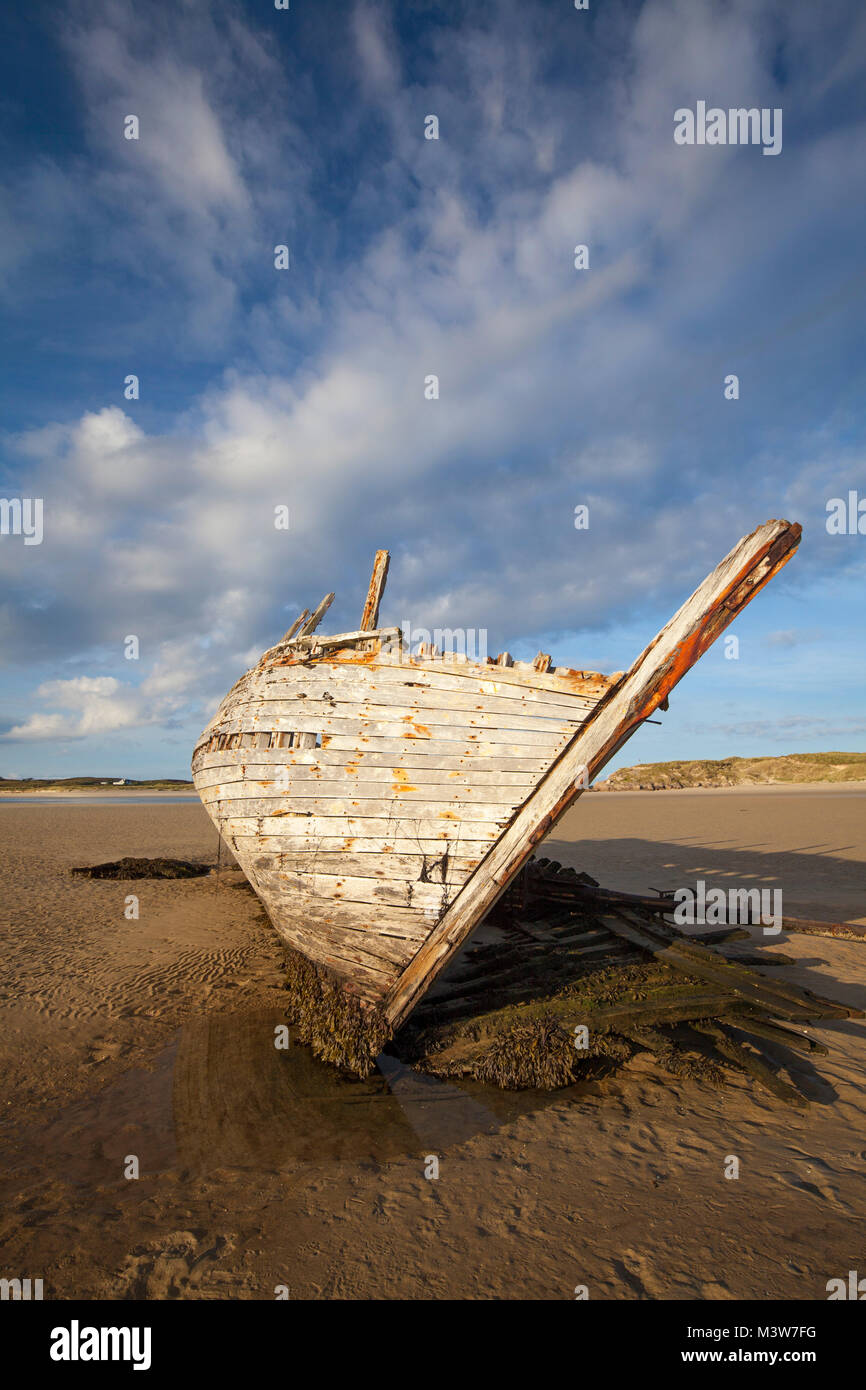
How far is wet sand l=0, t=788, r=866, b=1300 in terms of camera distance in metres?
3.26

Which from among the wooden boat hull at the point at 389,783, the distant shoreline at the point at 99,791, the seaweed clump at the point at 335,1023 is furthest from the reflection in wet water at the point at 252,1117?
the distant shoreline at the point at 99,791

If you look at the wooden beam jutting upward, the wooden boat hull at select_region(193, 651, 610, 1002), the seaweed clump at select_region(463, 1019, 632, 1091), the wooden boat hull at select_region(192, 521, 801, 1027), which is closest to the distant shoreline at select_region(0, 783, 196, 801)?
the wooden boat hull at select_region(193, 651, 610, 1002)

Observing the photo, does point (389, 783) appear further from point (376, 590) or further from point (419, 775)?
point (376, 590)

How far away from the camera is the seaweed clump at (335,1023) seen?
5.41 m

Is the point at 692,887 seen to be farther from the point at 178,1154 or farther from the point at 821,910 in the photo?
the point at 178,1154

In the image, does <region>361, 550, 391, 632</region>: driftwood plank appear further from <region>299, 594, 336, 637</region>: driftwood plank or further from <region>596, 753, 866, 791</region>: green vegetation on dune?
<region>596, 753, 866, 791</region>: green vegetation on dune

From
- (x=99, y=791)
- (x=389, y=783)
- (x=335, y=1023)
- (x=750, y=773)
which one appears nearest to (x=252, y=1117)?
(x=335, y=1023)

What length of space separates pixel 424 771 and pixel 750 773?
61.7 metres

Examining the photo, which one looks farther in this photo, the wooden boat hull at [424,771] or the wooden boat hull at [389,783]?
the wooden boat hull at [389,783]

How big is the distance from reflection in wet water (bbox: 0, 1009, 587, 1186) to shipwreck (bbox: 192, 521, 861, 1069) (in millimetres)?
473

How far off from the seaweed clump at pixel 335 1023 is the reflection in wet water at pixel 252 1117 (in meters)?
0.14

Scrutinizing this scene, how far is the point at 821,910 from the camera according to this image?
11.8 m

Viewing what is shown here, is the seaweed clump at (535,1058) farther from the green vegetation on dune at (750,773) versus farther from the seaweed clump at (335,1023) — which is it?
the green vegetation on dune at (750,773)

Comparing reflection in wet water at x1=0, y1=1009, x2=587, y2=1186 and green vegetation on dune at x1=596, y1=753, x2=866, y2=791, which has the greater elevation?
green vegetation on dune at x1=596, y1=753, x2=866, y2=791
